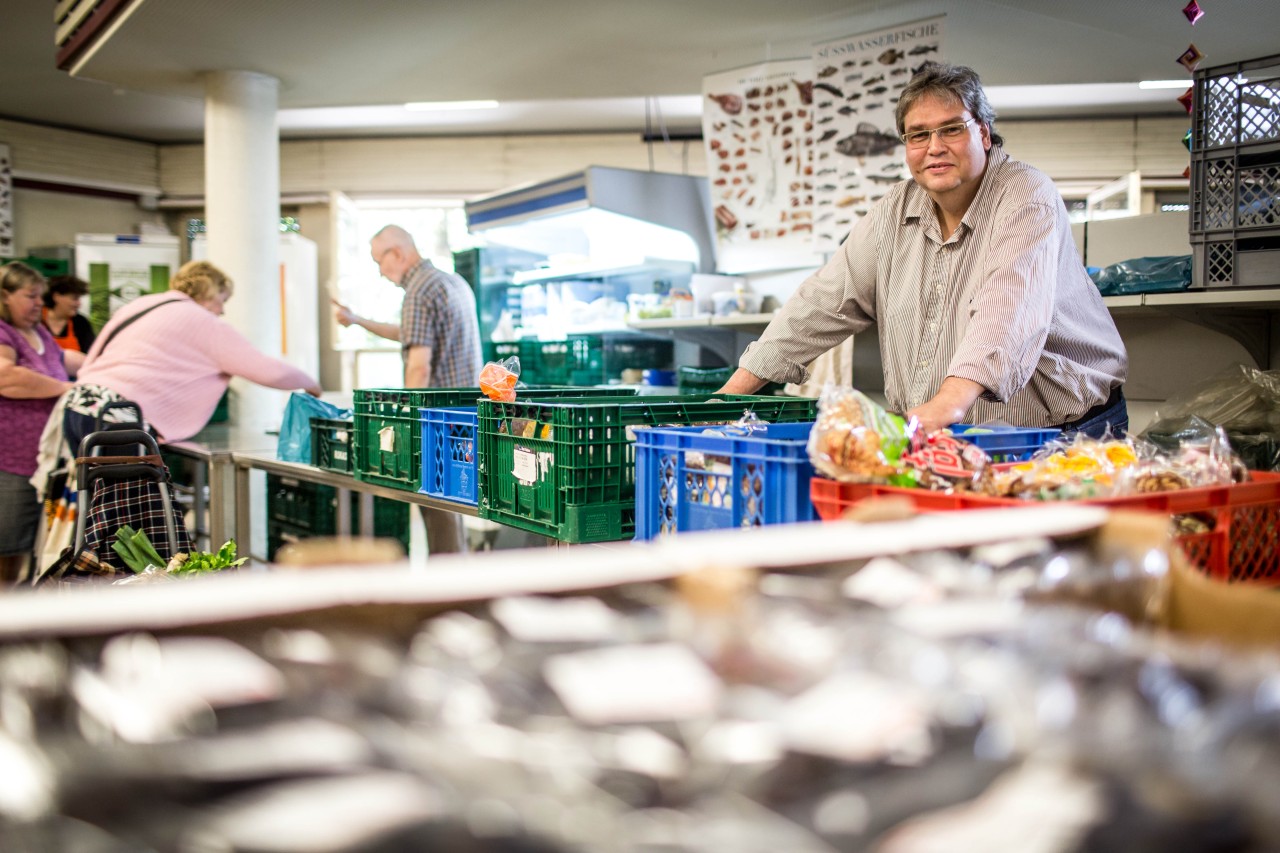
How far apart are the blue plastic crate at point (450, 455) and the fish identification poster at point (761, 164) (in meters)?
3.62

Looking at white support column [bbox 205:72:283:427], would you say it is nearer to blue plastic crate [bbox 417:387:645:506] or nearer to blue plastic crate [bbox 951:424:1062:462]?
blue plastic crate [bbox 417:387:645:506]

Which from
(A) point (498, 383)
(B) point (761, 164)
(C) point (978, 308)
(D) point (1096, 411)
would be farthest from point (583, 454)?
(B) point (761, 164)

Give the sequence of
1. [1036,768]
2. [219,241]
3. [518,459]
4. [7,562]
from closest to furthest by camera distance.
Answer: [1036,768], [518,459], [7,562], [219,241]

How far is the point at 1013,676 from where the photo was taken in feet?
2.26

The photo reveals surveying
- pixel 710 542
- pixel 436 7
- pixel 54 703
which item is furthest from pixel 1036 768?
pixel 436 7

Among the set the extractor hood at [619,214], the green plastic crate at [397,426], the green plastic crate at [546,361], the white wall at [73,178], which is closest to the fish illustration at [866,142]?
the extractor hood at [619,214]

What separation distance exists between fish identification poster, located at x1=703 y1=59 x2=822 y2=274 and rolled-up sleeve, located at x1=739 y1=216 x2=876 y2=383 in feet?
11.0

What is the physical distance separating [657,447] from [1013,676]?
3.89 ft

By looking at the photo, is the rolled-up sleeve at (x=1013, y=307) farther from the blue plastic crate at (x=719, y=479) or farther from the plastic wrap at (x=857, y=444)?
the plastic wrap at (x=857, y=444)

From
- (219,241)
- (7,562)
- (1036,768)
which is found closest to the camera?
(1036,768)

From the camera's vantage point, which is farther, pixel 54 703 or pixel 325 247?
pixel 325 247

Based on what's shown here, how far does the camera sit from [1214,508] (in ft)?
4.56

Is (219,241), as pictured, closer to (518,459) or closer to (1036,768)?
(518,459)

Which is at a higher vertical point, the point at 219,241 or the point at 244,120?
the point at 244,120
